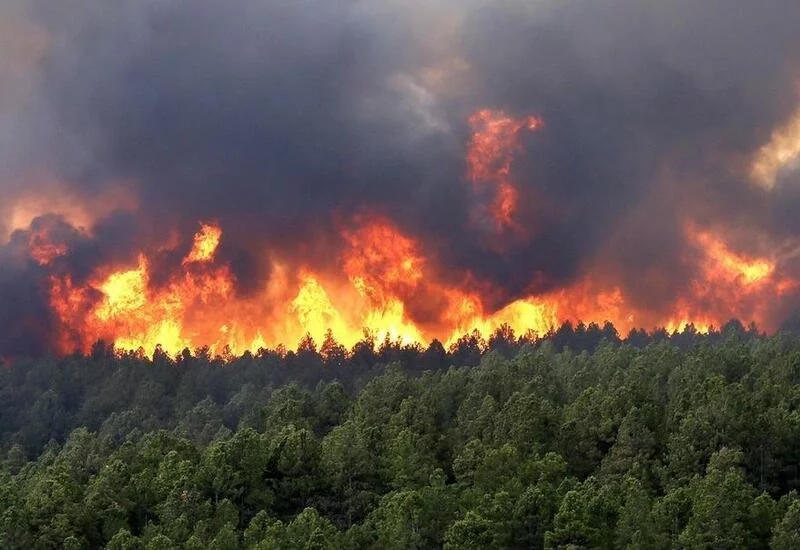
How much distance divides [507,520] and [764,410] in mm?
51855

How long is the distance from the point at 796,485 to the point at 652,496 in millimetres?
20361

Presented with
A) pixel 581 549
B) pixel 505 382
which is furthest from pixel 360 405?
pixel 581 549

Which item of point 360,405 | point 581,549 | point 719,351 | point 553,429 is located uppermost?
point 719,351

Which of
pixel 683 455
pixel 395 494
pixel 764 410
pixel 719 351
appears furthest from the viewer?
pixel 719 351

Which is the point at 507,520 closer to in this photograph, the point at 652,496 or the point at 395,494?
the point at 395,494

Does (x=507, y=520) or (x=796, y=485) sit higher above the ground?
(x=796, y=485)

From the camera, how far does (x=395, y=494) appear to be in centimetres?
11469

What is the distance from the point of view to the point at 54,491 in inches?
4569

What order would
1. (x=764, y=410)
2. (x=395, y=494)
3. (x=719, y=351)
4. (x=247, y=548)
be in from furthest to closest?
1. (x=719, y=351)
2. (x=764, y=410)
3. (x=395, y=494)
4. (x=247, y=548)

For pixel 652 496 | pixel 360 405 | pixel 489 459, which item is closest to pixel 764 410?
pixel 652 496

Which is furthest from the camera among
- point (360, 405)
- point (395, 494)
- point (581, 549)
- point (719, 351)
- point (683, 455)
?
point (719, 351)

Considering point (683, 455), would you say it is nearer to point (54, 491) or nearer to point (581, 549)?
point (581, 549)

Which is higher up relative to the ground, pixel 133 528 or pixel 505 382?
pixel 505 382

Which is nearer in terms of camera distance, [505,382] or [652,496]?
[652,496]
